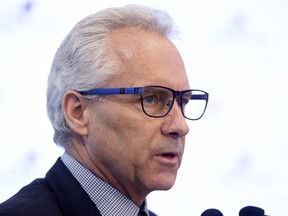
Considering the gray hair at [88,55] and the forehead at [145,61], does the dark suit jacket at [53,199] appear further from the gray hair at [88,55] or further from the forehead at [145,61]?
the forehead at [145,61]

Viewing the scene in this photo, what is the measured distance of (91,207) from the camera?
4.23 feet

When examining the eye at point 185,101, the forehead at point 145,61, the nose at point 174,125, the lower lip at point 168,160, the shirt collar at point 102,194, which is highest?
the forehead at point 145,61

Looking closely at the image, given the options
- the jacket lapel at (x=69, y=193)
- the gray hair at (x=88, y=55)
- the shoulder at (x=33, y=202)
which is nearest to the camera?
the shoulder at (x=33, y=202)

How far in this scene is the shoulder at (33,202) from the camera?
1.17 metres

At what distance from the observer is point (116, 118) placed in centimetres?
134

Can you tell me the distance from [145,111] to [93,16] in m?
0.32

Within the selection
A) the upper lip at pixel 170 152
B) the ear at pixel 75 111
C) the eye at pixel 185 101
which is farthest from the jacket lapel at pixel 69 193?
the eye at pixel 185 101

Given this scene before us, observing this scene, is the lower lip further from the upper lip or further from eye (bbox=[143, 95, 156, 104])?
eye (bbox=[143, 95, 156, 104])

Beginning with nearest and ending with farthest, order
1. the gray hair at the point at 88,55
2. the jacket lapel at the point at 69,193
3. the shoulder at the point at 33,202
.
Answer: the shoulder at the point at 33,202 < the jacket lapel at the point at 69,193 < the gray hair at the point at 88,55

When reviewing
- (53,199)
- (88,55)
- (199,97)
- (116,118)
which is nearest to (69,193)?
(53,199)

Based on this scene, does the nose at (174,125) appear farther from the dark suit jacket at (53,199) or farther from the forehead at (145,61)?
the dark suit jacket at (53,199)

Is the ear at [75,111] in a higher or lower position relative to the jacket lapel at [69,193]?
higher

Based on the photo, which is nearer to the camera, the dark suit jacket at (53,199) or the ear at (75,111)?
the dark suit jacket at (53,199)

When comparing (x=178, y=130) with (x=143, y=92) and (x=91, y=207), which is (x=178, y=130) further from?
(x=91, y=207)
